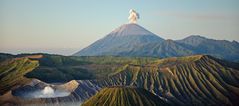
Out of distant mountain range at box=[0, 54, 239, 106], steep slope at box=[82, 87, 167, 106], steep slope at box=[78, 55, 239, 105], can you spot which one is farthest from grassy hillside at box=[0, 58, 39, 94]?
steep slope at box=[82, 87, 167, 106]

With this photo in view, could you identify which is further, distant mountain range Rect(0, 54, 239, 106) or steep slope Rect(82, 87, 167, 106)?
distant mountain range Rect(0, 54, 239, 106)

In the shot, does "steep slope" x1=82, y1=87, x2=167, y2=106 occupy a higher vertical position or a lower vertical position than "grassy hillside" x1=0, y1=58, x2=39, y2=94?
lower

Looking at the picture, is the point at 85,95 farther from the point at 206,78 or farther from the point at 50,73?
the point at 206,78

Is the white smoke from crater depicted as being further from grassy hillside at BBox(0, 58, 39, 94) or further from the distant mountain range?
grassy hillside at BBox(0, 58, 39, 94)

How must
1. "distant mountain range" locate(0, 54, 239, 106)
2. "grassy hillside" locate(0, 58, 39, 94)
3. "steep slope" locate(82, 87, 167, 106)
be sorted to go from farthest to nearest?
"grassy hillside" locate(0, 58, 39, 94) < "distant mountain range" locate(0, 54, 239, 106) < "steep slope" locate(82, 87, 167, 106)

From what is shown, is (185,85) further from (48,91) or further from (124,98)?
(48,91)

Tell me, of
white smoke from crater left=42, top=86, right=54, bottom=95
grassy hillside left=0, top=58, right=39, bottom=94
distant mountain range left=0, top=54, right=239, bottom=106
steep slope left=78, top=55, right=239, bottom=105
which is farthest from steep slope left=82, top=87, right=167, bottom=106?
grassy hillside left=0, top=58, right=39, bottom=94

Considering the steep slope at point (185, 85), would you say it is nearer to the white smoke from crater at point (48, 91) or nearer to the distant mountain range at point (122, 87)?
the distant mountain range at point (122, 87)

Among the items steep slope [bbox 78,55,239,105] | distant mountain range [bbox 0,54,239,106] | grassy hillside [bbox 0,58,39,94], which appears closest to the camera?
distant mountain range [bbox 0,54,239,106]
